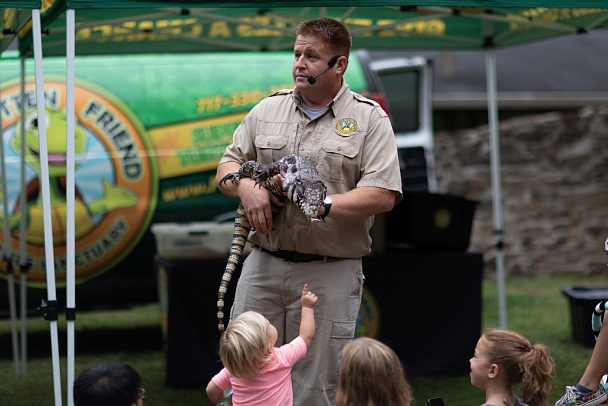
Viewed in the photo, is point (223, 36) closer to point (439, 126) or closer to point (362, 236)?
point (362, 236)

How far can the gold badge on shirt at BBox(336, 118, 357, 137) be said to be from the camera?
351 centimetres

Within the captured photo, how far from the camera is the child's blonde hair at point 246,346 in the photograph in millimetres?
3129

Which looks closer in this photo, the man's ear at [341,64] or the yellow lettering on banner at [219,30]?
the man's ear at [341,64]

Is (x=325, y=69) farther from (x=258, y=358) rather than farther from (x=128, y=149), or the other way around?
(x=128, y=149)

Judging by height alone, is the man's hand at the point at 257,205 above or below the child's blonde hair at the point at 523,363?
above

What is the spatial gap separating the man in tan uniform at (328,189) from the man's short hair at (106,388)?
903 millimetres

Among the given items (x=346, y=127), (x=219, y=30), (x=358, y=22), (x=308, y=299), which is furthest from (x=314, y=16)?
(x=308, y=299)

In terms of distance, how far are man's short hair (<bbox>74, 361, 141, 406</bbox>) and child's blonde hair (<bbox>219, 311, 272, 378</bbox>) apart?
49 centimetres

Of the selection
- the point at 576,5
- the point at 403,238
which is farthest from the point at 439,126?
the point at 576,5

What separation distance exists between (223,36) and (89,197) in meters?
1.59

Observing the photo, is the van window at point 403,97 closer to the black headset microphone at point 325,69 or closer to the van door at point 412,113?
the van door at point 412,113

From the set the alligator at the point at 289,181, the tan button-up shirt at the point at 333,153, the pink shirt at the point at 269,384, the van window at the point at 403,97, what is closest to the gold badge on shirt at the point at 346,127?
the tan button-up shirt at the point at 333,153

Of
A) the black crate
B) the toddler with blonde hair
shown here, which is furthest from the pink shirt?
the black crate

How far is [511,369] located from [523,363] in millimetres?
55
